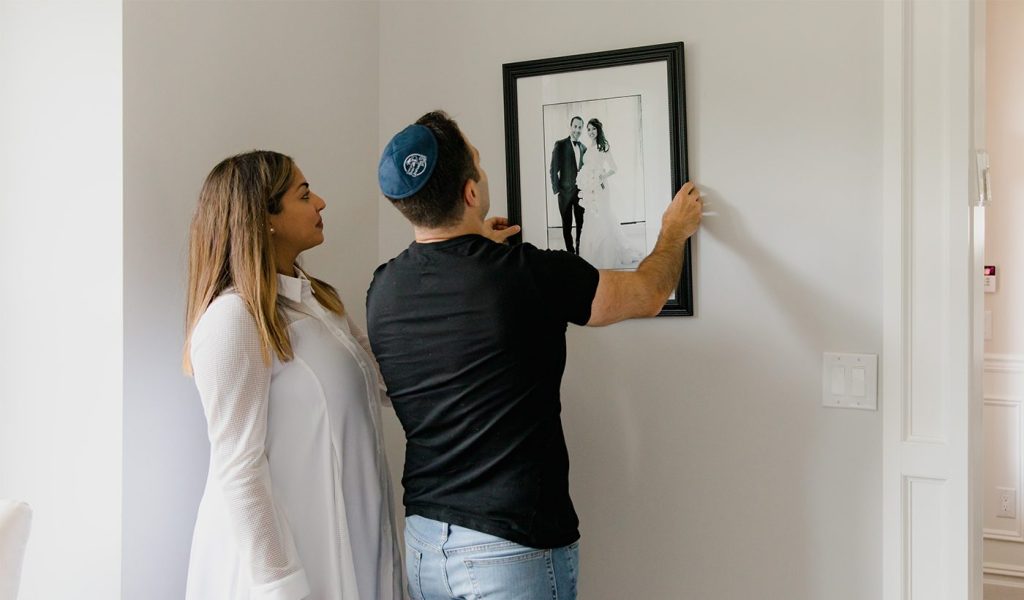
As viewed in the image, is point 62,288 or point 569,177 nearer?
point 62,288

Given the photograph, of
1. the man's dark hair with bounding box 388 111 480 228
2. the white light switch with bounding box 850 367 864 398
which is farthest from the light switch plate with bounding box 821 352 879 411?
the man's dark hair with bounding box 388 111 480 228

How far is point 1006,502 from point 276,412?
3.19 meters

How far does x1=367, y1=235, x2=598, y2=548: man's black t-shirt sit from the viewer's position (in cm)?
139

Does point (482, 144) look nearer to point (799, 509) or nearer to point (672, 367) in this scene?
point (672, 367)

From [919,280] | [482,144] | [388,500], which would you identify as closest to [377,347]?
[388,500]

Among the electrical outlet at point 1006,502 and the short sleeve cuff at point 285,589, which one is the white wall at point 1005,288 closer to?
the electrical outlet at point 1006,502

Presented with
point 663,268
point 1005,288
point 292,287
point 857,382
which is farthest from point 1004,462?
point 292,287

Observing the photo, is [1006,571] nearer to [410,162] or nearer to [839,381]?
[839,381]

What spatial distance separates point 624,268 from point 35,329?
1.24 meters

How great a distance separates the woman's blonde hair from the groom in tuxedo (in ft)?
2.42

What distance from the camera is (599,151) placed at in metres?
1.96

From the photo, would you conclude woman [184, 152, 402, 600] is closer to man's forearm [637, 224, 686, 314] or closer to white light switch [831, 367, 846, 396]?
man's forearm [637, 224, 686, 314]

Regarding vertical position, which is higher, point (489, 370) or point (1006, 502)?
point (489, 370)

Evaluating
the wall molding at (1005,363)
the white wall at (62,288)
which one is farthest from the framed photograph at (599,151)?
the wall molding at (1005,363)
